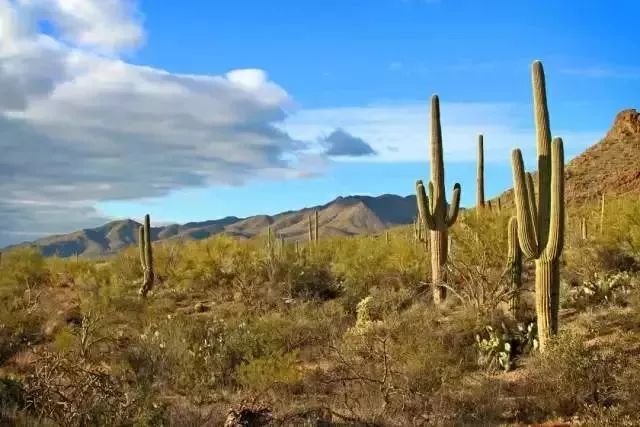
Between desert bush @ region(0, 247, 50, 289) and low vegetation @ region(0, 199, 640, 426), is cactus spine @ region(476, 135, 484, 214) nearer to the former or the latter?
low vegetation @ region(0, 199, 640, 426)

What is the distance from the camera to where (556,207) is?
45.9 feet

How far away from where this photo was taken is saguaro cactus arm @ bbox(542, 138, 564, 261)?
45.5 feet

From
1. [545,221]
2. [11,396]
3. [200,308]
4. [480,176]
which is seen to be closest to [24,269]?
[200,308]

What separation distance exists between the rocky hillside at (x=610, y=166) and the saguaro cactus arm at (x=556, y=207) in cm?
4042

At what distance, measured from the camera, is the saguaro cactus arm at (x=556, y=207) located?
45.5 ft

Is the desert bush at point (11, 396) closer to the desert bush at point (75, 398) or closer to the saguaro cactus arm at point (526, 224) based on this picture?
the desert bush at point (75, 398)

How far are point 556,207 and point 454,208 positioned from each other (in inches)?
234

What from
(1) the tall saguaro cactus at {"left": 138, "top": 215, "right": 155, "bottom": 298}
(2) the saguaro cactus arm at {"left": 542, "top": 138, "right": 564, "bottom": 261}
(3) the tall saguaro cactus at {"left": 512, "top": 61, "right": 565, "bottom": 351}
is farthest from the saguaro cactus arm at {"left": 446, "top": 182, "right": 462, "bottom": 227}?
(1) the tall saguaro cactus at {"left": 138, "top": 215, "right": 155, "bottom": 298}

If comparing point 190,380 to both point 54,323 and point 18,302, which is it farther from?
point 18,302

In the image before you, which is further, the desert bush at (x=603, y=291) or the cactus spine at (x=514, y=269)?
the desert bush at (x=603, y=291)

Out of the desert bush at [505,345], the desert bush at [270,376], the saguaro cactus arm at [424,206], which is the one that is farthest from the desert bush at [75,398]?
the saguaro cactus arm at [424,206]

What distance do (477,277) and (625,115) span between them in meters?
55.5

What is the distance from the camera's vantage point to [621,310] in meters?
15.4

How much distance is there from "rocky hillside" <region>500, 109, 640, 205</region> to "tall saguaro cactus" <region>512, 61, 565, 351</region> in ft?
132
